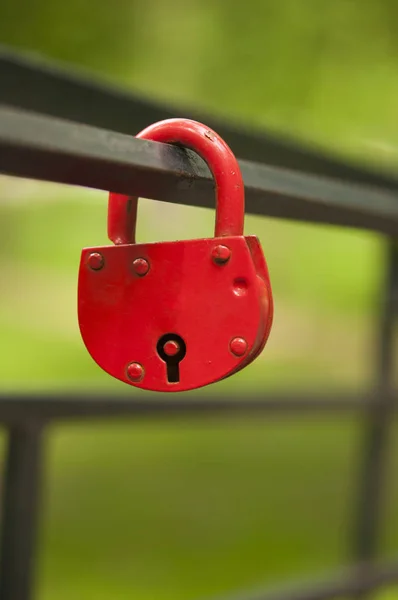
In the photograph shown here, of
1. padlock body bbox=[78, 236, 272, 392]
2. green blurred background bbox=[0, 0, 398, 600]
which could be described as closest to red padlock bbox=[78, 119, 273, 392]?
padlock body bbox=[78, 236, 272, 392]

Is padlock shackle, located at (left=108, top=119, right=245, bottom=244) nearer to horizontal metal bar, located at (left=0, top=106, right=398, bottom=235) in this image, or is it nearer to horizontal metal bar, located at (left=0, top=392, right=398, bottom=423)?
horizontal metal bar, located at (left=0, top=106, right=398, bottom=235)

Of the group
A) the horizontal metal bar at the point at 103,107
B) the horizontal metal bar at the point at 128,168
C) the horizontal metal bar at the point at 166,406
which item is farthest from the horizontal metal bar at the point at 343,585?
the horizontal metal bar at the point at 128,168

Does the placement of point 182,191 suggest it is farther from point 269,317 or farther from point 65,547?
point 65,547

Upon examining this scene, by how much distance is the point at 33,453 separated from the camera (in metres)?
0.96

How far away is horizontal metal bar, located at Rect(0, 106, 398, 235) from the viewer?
0.36m

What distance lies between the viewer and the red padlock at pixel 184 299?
40cm

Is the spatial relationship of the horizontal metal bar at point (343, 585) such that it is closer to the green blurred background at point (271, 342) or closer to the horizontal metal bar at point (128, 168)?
the green blurred background at point (271, 342)

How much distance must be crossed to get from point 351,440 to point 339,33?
5.83m

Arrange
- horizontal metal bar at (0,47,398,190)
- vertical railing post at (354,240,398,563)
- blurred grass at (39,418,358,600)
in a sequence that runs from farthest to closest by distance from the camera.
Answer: blurred grass at (39,418,358,600), vertical railing post at (354,240,398,563), horizontal metal bar at (0,47,398,190)

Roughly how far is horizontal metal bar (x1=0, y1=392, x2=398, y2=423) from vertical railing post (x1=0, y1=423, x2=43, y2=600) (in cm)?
3

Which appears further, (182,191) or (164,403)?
(164,403)

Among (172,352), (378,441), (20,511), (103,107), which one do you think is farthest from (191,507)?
(172,352)

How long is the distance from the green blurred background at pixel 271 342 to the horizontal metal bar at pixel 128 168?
0.83 feet

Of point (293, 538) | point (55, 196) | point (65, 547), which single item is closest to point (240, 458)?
point (293, 538)
